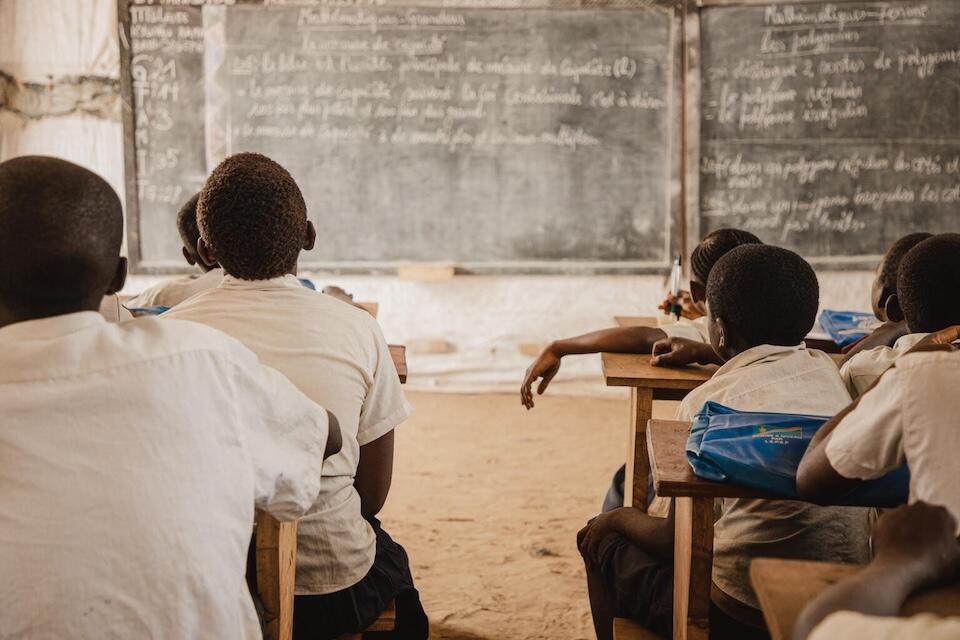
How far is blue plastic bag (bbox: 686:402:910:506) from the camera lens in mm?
1270

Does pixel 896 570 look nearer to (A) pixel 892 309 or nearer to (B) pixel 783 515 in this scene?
(B) pixel 783 515

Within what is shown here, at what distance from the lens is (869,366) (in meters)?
1.81

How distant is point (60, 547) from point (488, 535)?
2.21 meters

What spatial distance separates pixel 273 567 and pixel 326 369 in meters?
0.36

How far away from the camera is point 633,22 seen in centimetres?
464

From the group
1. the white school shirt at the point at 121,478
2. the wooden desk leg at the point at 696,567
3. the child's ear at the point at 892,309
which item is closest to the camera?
the white school shirt at the point at 121,478

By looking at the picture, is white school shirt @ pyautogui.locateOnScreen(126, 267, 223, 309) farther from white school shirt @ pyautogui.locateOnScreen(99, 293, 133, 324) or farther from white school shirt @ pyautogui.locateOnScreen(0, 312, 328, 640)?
white school shirt @ pyautogui.locateOnScreen(0, 312, 328, 640)

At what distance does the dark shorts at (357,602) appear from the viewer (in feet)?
5.32

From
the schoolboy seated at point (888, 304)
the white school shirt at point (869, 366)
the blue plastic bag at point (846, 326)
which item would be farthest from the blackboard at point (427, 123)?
the white school shirt at point (869, 366)

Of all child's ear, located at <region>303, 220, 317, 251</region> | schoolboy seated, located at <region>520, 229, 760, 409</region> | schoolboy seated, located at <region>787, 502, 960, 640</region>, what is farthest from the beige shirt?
schoolboy seated, located at <region>520, 229, 760, 409</region>

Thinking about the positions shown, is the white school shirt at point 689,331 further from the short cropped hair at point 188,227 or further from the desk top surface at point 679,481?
the short cropped hair at point 188,227

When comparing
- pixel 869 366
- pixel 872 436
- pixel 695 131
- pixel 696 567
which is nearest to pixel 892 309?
pixel 869 366

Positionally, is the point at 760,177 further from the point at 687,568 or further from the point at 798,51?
the point at 687,568

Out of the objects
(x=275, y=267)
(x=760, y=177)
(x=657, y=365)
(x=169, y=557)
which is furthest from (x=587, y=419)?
(x=169, y=557)
